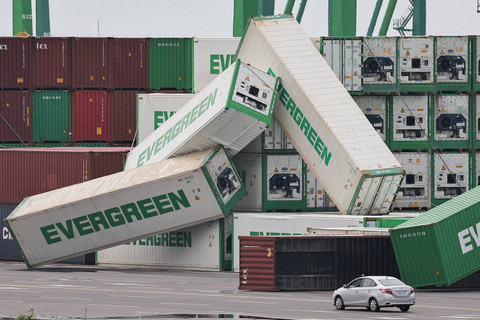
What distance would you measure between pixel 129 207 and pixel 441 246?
15.0m

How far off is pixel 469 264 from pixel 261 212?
13415 millimetres

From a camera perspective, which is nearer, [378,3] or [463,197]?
[463,197]

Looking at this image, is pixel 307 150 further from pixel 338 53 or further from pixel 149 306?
pixel 149 306

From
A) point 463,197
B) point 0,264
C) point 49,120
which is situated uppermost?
point 49,120

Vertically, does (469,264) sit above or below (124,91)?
below

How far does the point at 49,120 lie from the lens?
5366 cm

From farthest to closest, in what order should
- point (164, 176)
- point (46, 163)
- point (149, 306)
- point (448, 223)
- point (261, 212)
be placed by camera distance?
point (46, 163)
point (261, 212)
point (164, 176)
point (448, 223)
point (149, 306)

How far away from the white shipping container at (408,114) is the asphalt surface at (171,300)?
1079 centimetres

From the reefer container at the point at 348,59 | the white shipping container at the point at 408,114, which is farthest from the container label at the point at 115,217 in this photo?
the white shipping container at the point at 408,114

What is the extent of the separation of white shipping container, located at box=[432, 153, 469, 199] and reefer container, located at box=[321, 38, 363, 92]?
17.0 ft

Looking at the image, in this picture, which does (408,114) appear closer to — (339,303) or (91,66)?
(91,66)

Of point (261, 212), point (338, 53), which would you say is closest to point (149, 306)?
point (261, 212)

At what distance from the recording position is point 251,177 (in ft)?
151

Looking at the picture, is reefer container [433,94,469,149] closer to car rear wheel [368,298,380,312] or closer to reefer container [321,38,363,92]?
reefer container [321,38,363,92]
